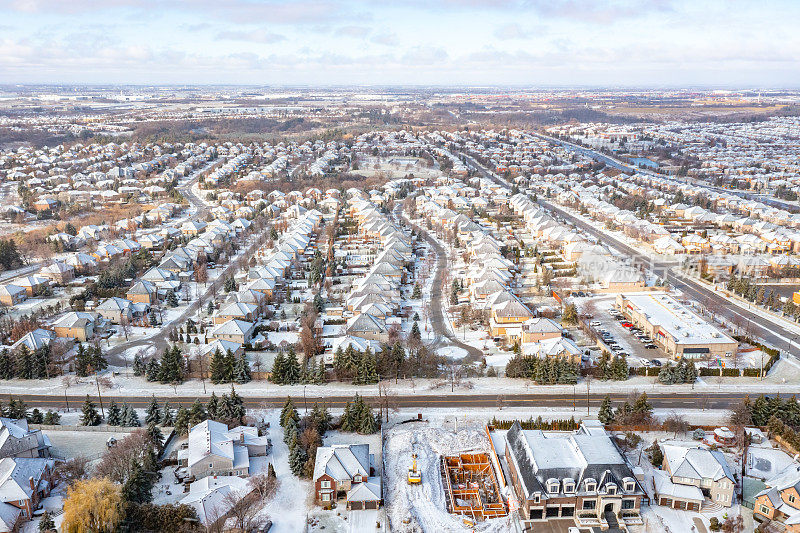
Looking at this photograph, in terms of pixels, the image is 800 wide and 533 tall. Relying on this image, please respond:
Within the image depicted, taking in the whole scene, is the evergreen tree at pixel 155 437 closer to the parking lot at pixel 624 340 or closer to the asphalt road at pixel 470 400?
the asphalt road at pixel 470 400

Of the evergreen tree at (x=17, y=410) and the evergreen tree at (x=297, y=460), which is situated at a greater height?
the evergreen tree at (x=17, y=410)

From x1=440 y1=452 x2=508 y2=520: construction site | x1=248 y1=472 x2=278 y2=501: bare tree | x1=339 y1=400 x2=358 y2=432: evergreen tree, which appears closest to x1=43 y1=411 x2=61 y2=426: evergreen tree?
x1=248 y1=472 x2=278 y2=501: bare tree

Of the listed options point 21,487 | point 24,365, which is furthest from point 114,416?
point 24,365

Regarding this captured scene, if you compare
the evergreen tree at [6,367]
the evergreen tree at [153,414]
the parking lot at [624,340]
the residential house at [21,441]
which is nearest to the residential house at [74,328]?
the evergreen tree at [6,367]

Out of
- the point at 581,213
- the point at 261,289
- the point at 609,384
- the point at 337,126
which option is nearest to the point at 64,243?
the point at 261,289

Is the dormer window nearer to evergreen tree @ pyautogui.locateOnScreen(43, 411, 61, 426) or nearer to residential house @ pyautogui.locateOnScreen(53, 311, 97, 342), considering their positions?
evergreen tree @ pyautogui.locateOnScreen(43, 411, 61, 426)
